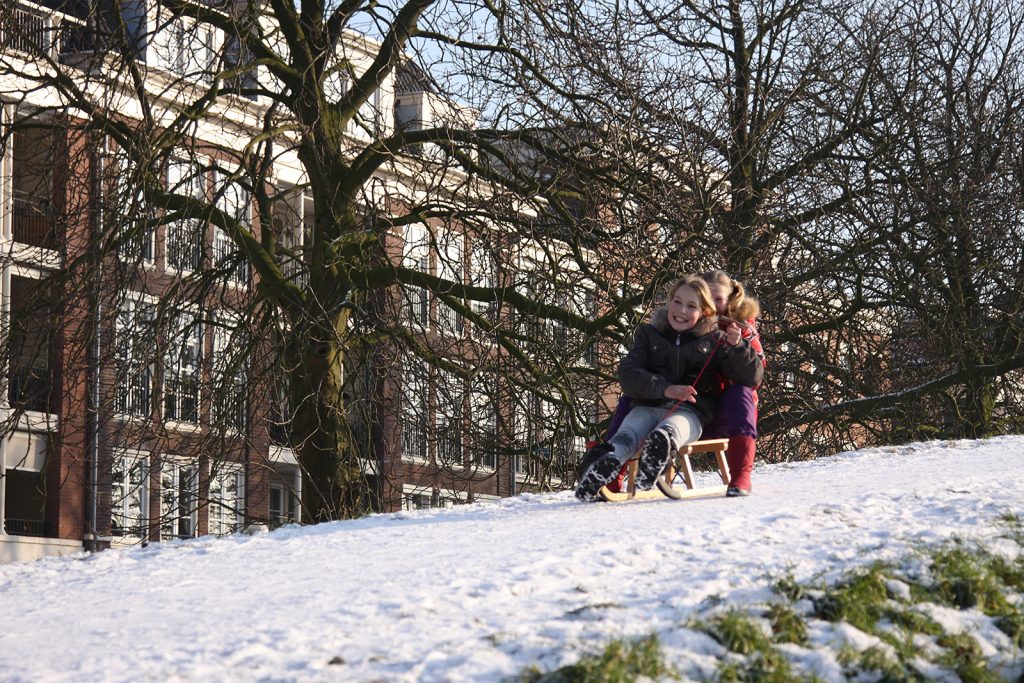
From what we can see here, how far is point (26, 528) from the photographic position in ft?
99.0

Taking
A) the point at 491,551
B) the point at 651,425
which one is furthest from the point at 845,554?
the point at 651,425

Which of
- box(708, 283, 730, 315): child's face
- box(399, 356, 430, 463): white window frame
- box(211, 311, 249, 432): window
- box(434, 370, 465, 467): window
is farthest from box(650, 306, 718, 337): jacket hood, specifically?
box(211, 311, 249, 432): window

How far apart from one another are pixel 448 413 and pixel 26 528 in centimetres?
1719

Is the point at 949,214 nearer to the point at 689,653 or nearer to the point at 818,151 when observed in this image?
the point at 818,151

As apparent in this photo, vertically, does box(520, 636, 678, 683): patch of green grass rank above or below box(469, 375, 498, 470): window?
below

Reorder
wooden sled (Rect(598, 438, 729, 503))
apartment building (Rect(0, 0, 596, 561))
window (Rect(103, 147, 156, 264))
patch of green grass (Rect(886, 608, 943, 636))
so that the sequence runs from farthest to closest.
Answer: apartment building (Rect(0, 0, 596, 561))
window (Rect(103, 147, 156, 264))
wooden sled (Rect(598, 438, 729, 503))
patch of green grass (Rect(886, 608, 943, 636))

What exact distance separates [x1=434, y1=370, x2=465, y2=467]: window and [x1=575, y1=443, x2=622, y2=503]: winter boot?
569 centimetres

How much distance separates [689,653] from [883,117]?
14339mm

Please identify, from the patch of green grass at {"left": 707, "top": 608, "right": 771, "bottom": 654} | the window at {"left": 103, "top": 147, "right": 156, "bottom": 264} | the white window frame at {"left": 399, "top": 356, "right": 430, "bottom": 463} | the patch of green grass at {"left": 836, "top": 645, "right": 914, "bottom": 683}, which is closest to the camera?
the patch of green grass at {"left": 836, "top": 645, "right": 914, "bottom": 683}

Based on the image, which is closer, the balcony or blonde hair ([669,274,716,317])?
blonde hair ([669,274,716,317])

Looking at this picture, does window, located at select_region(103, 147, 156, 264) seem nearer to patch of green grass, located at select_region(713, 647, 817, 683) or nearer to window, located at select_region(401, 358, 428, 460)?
window, located at select_region(401, 358, 428, 460)

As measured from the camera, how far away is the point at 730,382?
29.0 feet

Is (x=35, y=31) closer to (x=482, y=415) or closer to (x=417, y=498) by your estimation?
(x=482, y=415)

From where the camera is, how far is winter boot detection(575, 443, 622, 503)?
839cm
